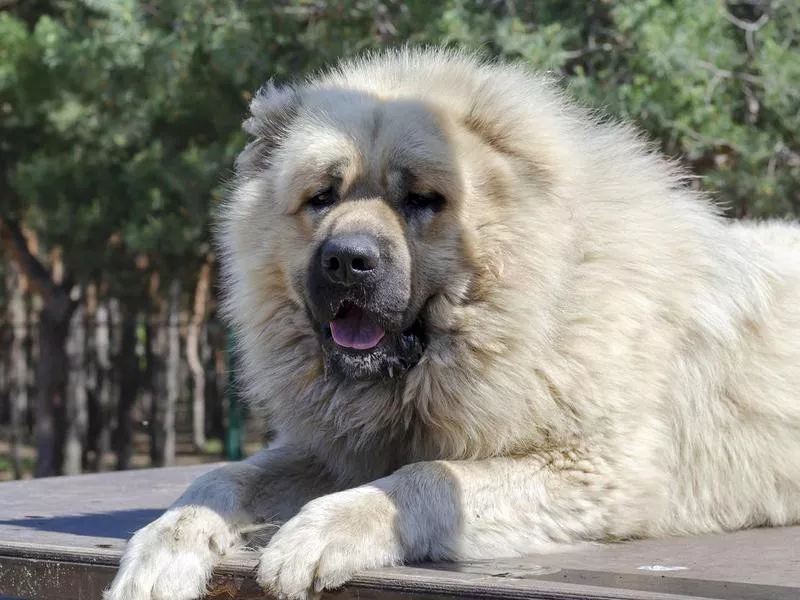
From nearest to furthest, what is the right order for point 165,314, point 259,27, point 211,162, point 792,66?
1. point 792,66
2. point 259,27
3. point 211,162
4. point 165,314

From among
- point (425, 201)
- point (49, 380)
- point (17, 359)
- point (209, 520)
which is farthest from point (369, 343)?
point (17, 359)

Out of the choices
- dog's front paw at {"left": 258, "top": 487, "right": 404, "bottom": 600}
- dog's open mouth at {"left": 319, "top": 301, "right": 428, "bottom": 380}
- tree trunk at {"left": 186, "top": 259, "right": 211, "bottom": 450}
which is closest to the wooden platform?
dog's front paw at {"left": 258, "top": 487, "right": 404, "bottom": 600}

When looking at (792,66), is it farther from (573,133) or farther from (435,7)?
(573,133)

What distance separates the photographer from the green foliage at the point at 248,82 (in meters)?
8.13

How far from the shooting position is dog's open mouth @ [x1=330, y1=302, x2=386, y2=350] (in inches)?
146

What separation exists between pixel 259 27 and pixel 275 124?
214 inches

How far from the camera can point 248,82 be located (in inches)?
388

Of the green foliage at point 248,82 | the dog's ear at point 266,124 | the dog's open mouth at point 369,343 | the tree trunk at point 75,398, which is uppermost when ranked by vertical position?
the green foliage at point 248,82

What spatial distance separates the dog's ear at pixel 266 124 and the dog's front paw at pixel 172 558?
4.53ft

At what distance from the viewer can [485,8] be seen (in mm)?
9031

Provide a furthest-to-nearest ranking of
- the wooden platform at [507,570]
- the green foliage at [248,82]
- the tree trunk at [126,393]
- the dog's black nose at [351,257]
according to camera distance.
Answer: the tree trunk at [126,393] < the green foliage at [248,82] < the dog's black nose at [351,257] < the wooden platform at [507,570]

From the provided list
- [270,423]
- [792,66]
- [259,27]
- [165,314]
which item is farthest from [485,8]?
[165,314]

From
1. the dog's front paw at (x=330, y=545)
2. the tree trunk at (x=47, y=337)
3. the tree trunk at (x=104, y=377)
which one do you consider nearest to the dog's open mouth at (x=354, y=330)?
the dog's front paw at (x=330, y=545)

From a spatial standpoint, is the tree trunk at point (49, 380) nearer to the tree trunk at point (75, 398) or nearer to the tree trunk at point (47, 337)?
the tree trunk at point (47, 337)
